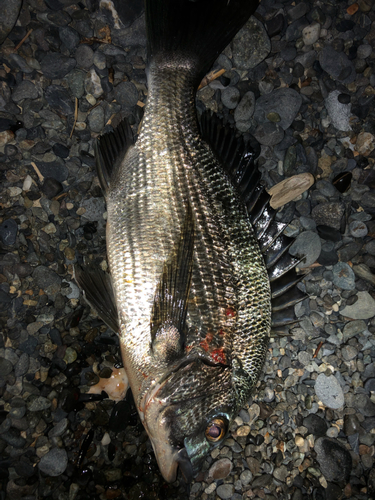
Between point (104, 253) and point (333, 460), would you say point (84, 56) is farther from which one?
point (333, 460)

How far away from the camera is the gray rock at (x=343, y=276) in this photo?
7.49 ft

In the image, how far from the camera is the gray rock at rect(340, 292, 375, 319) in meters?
2.27

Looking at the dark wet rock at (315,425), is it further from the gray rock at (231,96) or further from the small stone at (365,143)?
the gray rock at (231,96)

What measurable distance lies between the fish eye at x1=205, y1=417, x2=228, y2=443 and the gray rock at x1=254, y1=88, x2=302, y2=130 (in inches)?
76.3

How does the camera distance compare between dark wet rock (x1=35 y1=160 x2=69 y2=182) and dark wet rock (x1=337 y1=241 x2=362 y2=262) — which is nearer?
dark wet rock (x1=35 y1=160 x2=69 y2=182)

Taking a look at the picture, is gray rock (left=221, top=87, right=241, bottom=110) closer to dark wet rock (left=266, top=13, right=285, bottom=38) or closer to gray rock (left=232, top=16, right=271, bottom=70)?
gray rock (left=232, top=16, right=271, bottom=70)

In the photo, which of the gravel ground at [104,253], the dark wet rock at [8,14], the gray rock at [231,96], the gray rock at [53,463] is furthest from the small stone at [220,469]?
the dark wet rock at [8,14]

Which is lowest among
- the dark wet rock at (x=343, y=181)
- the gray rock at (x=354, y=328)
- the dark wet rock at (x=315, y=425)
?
the dark wet rock at (x=315, y=425)

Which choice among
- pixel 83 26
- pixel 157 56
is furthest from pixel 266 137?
pixel 83 26

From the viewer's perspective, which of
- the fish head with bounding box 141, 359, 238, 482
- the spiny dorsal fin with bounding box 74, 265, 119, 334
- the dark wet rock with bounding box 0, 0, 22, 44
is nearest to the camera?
the fish head with bounding box 141, 359, 238, 482

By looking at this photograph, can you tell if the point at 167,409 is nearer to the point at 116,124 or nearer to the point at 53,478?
the point at 53,478

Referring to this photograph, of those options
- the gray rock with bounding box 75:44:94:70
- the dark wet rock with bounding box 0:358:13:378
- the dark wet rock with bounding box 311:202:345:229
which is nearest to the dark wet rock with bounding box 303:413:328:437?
the dark wet rock with bounding box 311:202:345:229

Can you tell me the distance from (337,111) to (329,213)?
0.74 m

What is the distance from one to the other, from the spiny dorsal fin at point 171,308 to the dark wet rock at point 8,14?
1.86 meters
